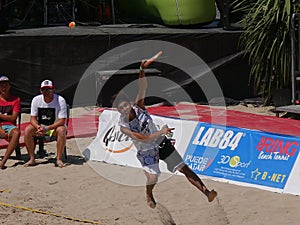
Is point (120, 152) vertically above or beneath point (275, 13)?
beneath

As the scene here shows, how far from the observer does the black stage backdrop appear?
12969 mm

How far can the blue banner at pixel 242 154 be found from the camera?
289 inches

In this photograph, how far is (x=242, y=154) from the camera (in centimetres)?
779

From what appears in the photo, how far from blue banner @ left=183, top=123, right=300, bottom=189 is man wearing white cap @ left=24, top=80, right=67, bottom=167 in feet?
5.46

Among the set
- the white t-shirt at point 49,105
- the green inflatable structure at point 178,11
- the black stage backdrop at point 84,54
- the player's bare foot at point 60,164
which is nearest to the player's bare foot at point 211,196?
the player's bare foot at point 60,164

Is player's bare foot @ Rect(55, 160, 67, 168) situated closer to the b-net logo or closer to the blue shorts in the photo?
the blue shorts

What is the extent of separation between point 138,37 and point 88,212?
7.20 metres

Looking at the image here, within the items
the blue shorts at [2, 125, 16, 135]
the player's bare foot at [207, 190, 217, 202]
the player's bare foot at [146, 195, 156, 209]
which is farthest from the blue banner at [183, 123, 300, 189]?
the blue shorts at [2, 125, 16, 135]

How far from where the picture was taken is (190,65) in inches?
559

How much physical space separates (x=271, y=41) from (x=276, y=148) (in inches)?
207

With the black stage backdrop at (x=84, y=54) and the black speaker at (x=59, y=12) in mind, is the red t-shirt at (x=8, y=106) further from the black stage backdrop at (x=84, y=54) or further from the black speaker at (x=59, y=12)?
the black speaker at (x=59, y=12)

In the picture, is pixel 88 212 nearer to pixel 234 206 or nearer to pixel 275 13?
pixel 234 206

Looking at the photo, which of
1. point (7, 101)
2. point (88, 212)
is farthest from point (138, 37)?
point (88, 212)

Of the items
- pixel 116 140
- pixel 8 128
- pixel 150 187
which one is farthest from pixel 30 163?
pixel 150 187
